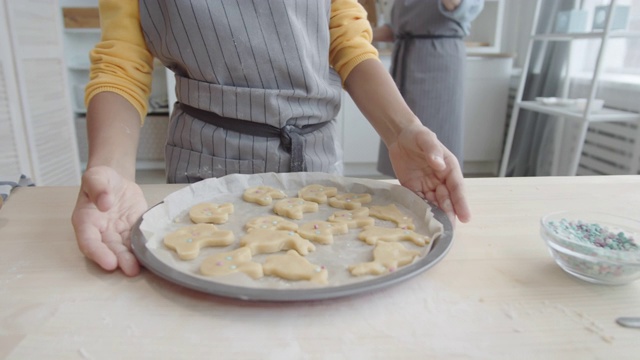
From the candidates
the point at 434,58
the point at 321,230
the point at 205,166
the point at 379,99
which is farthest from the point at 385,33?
the point at 321,230

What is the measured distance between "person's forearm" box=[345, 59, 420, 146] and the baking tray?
0.33m

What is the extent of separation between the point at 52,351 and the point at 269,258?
23 cm

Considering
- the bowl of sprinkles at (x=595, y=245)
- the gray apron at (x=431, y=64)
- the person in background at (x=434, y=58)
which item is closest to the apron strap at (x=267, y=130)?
the bowl of sprinkles at (x=595, y=245)

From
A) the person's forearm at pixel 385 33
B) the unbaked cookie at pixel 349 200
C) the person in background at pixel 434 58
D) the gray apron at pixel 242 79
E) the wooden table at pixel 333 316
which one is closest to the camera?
the wooden table at pixel 333 316

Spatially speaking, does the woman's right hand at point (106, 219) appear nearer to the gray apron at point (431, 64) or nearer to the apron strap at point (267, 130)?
the apron strap at point (267, 130)

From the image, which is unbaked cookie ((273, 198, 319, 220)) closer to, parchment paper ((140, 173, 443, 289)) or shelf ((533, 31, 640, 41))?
parchment paper ((140, 173, 443, 289))

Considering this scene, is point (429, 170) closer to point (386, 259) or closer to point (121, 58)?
point (386, 259)

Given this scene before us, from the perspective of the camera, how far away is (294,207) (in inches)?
27.0

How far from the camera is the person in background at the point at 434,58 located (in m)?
1.94

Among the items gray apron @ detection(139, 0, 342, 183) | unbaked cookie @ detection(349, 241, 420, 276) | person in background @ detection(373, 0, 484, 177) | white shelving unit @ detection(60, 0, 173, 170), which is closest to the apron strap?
gray apron @ detection(139, 0, 342, 183)

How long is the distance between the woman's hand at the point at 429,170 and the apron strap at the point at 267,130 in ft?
0.60

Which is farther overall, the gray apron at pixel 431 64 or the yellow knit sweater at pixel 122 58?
the gray apron at pixel 431 64

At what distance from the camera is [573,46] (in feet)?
8.11

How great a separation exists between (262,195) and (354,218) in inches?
6.4
